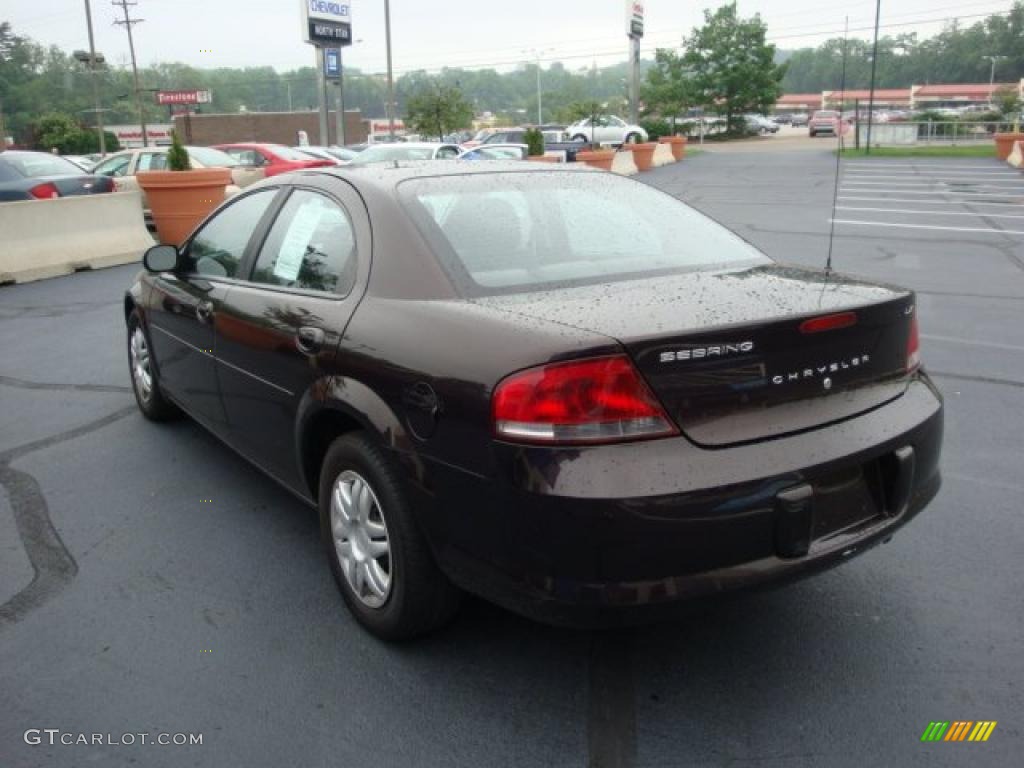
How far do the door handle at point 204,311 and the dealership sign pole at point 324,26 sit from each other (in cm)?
2788

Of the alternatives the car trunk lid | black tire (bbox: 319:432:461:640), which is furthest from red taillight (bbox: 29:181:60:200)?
the car trunk lid

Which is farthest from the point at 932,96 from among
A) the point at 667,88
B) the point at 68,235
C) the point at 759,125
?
the point at 68,235

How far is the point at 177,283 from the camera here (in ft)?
14.8

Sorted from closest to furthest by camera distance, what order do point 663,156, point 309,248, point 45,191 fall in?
point 309,248 < point 45,191 < point 663,156

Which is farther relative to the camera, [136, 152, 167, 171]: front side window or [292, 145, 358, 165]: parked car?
[292, 145, 358, 165]: parked car

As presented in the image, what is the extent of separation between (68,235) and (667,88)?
52.6 meters

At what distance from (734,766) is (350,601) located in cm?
138

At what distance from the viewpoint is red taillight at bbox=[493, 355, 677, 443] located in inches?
92.0

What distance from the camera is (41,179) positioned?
Result: 12.5m

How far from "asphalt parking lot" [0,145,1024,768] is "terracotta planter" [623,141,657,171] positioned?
85.2 feet

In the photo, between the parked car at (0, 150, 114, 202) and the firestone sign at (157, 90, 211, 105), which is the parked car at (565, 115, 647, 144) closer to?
the parked car at (0, 150, 114, 202)

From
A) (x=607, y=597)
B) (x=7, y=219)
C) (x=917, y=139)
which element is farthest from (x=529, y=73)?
(x=607, y=597)

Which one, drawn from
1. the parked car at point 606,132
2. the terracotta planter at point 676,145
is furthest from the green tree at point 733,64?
the terracotta planter at point 676,145

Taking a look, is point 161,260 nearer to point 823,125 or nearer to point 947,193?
point 947,193
